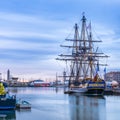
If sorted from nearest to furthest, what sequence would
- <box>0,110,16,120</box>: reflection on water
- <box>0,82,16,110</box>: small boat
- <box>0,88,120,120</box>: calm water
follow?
<box>0,110,16,120</box>: reflection on water → <box>0,88,120,120</box>: calm water → <box>0,82,16,110</box>: small boat

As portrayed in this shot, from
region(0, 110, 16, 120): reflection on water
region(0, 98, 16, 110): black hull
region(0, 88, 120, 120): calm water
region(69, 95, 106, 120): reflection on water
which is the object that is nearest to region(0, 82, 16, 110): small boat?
region(0, 98, 16, 110): black hull

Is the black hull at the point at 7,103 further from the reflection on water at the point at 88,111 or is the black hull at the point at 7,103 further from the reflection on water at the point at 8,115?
the reflection on water at the point at 88,111

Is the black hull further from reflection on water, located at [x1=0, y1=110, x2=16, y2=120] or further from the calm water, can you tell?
the calm water

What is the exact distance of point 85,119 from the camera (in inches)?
1852

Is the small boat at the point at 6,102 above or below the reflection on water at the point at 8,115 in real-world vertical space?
above

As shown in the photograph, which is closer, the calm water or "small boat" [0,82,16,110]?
the calm water

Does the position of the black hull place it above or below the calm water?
above

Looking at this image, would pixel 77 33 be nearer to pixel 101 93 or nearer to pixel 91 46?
pixel 91 46

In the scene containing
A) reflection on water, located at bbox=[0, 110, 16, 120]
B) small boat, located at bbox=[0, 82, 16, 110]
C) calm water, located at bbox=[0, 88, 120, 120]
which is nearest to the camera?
reflection on water, located at bbox=[0, 110, 16, 120]

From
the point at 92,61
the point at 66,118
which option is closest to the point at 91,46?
the point at 92,61

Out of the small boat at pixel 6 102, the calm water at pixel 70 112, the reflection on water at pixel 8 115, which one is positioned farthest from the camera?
the small boat at pixel 6 102

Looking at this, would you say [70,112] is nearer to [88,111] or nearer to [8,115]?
[88,111]

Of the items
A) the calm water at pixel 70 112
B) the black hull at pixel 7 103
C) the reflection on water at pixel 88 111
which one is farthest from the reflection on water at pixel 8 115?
the reflection on water at pixel 88 111

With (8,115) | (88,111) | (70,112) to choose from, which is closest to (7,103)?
(8,115)
